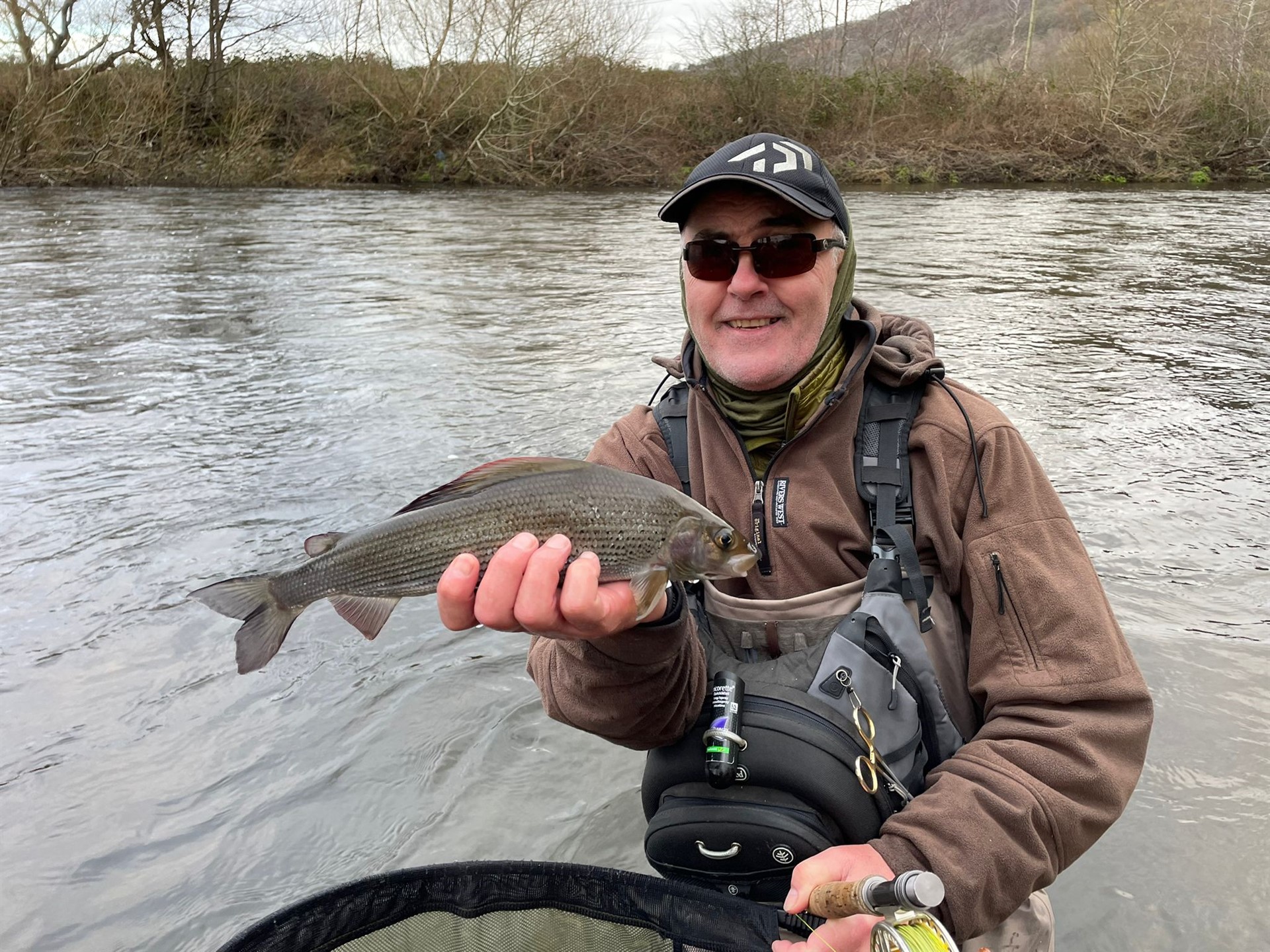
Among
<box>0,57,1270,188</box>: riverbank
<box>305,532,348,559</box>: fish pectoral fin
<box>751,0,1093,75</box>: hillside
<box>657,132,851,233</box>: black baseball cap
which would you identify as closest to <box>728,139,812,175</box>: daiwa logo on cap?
<box>657,132,851,233</box>: black baseball cap

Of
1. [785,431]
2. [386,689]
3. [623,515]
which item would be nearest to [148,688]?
[386,689]

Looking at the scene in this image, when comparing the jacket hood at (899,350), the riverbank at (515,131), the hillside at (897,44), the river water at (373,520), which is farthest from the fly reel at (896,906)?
the hillside at (897,44)

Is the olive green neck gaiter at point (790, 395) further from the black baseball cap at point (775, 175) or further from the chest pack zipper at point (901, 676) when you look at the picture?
the chest pack zipper at point (901, 676)

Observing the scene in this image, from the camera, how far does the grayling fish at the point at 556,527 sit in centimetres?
218

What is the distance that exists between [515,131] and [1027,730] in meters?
29.7

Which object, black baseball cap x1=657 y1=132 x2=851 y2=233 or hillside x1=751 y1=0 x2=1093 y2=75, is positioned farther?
hillside x1=751 y1=0 x2=1093 y2=75

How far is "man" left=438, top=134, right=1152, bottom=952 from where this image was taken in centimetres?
191

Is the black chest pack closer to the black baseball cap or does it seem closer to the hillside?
the black baseball cap

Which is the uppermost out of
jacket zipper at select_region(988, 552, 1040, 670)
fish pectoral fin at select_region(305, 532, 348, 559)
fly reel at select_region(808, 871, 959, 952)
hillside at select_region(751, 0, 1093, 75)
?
hillside at select_region(751, 0, 1093, 75)

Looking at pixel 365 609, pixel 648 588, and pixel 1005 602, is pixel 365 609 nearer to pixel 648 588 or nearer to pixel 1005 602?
pixel 648 588

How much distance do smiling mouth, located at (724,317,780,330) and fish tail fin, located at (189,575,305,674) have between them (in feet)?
4.37

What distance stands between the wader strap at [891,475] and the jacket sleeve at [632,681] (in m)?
0.51

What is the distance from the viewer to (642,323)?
1034cm

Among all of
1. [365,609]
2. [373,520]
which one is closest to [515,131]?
[373,520]
